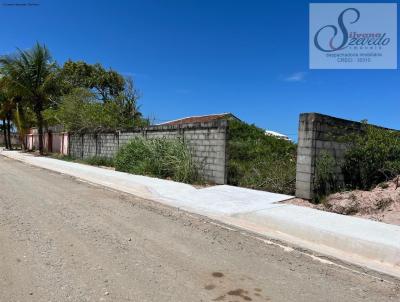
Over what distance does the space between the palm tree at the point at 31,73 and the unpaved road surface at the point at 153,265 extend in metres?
24.4

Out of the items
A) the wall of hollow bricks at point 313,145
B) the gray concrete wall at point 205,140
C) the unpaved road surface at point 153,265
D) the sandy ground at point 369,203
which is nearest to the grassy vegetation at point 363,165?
the wall of hollow bricks at point 313,145

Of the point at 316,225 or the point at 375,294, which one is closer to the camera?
the point at 375,294

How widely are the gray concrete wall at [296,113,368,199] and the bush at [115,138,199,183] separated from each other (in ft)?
15.6

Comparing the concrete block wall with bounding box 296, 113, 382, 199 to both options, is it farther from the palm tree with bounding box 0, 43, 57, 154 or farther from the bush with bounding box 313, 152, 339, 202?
the palm tree with bounding box 0, 43, 57, 154

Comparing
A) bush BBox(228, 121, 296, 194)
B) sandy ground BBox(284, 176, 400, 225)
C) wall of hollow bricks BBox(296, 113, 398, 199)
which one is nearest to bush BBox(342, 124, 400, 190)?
wall of hollow bricks BBox(296, 113, 398, 199)

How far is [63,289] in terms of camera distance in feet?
14.2

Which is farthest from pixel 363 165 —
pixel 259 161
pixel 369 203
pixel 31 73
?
pixel 31 73

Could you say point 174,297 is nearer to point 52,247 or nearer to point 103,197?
point 52,247

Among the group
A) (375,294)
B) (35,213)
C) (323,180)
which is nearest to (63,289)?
(375,294)

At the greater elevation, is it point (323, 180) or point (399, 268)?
point (323, 180)

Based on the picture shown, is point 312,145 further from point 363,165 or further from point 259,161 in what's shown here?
point 259,161

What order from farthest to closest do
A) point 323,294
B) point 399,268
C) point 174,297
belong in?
point 399,268, point 323,294, point 174,297

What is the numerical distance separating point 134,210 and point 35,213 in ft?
6.92

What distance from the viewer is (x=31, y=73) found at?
99.8ft
